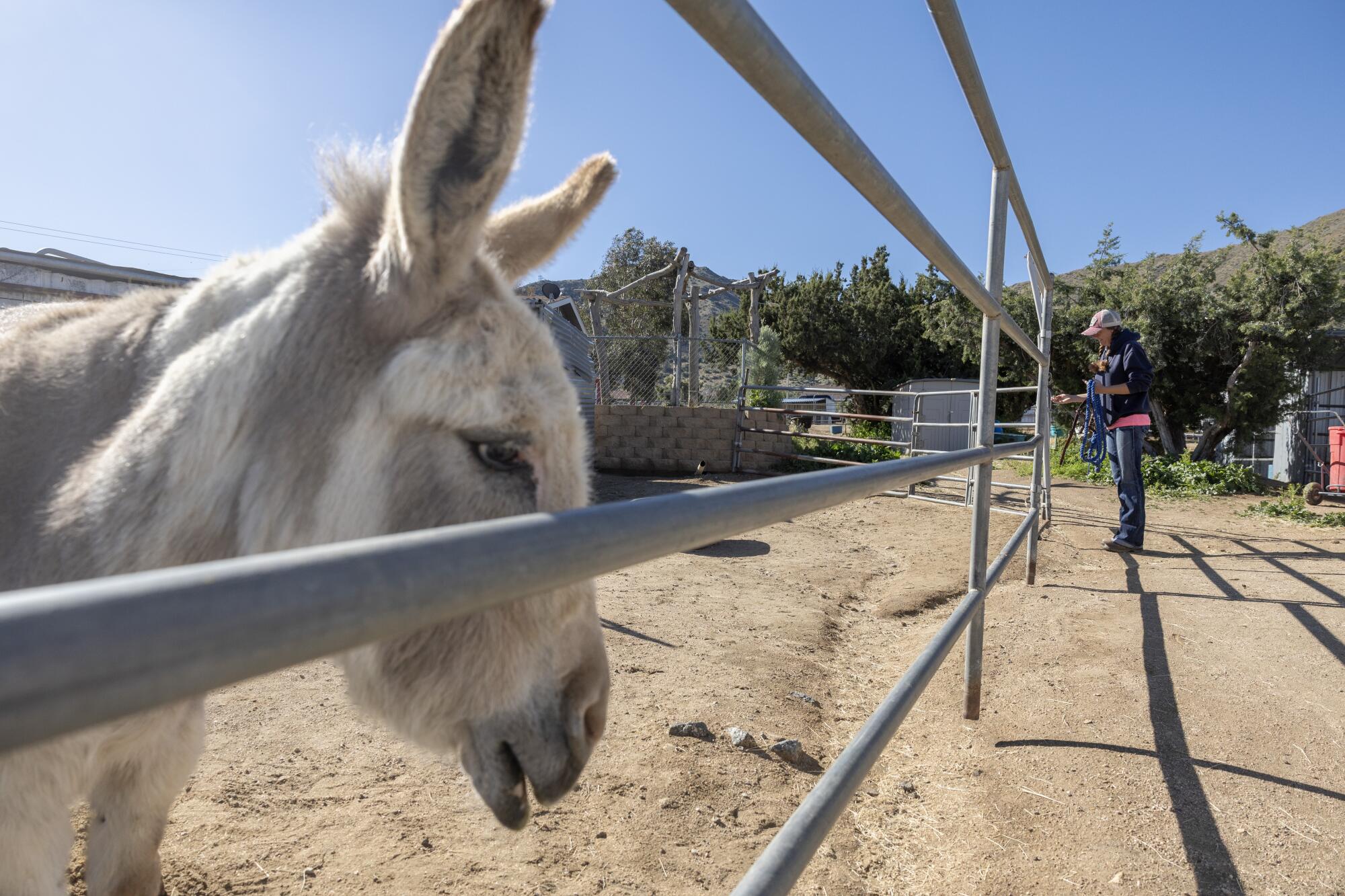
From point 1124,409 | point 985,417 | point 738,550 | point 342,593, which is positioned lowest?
point 738,550

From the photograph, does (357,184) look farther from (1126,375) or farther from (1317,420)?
(1317,420)

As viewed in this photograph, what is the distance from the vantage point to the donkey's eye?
121 cm

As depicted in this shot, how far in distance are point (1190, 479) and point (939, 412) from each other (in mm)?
8084

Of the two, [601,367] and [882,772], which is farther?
[601,367]

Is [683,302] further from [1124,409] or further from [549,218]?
[549,218]

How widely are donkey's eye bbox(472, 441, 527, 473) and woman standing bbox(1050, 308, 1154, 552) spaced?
241 inches

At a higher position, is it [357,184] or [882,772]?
[357,184]

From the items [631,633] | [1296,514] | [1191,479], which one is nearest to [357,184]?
[631,633]

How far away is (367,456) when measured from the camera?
1.21 metres

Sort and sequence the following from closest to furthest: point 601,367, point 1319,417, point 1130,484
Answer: point 1130,484, point 601,367, point 1319,417

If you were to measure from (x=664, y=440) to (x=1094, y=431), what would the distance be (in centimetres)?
739

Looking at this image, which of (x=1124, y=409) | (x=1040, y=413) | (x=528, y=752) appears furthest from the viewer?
(x=1124, y=409)

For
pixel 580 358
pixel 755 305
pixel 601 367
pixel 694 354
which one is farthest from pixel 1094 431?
pixel 601 367

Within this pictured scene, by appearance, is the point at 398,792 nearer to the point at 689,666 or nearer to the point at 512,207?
the point at 689,666
